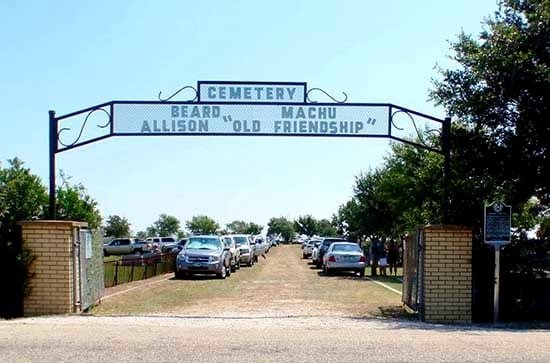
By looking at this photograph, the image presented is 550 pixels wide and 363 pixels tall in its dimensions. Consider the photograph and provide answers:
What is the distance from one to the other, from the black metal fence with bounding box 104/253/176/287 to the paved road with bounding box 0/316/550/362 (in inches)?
453

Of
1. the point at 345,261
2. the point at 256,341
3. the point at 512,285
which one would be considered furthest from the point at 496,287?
the point at 345,261

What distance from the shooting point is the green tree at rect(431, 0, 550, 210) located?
49.7ft

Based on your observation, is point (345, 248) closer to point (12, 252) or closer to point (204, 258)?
point (204, 258)

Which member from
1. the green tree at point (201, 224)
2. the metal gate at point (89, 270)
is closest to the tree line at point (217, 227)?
the green tree at point (201, 224)

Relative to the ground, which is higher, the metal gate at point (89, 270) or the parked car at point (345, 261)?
the metal gate at point (89, 270)

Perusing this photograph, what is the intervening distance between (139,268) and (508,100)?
58.7 ft

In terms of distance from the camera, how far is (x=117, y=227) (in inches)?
3716

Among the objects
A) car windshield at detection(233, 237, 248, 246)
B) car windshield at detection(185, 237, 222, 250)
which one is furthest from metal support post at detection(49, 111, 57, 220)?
car windshield at detection(233, 237, 248, 246)

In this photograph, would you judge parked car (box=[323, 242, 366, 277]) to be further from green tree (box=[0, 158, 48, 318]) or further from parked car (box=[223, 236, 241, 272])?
green tree (box=[0, 158, 48, 318])

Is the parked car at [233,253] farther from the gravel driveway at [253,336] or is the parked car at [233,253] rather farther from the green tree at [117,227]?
the green tree at [117,227]

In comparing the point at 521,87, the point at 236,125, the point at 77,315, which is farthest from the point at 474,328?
the point at 77,315

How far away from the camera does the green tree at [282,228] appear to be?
453 feet

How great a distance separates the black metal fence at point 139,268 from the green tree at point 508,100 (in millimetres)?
12334

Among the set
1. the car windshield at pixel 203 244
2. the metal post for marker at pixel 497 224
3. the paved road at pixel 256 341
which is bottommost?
the paved road at pixel 256 341
